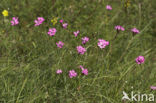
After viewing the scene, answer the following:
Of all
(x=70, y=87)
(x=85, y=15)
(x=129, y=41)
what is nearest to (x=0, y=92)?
(x=70, y=87)

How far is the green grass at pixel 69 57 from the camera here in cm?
182

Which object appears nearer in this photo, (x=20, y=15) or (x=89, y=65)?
(x=89, y=65)

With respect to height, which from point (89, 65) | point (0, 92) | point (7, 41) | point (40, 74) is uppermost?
point (7, 41)

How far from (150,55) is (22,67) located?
1.68 metres

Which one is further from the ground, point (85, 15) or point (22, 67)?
point (85, 15)

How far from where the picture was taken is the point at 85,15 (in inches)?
105

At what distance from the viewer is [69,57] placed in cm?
208

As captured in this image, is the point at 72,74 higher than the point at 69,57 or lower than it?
lower

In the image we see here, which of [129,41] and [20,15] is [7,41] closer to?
[20,15]

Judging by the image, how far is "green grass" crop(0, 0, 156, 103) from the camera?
5.97ft

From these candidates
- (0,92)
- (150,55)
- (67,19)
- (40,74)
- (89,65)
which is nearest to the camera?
(0,92)

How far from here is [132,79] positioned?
2135mm

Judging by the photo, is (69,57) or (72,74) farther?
(69,57)

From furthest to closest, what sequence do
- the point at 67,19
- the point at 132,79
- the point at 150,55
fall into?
the point at 150,55
the point at 67,19
the point at 132,79
